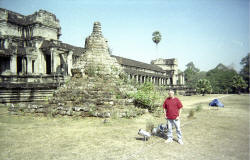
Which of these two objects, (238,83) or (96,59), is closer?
(96,59)

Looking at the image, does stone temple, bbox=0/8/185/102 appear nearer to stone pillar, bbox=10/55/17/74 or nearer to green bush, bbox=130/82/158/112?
stone pillar, bbox=10/55/17/74

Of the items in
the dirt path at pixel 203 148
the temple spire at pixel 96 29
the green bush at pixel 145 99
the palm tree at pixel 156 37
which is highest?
the palm tree at pixel 156 37

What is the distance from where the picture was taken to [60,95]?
11320 mm

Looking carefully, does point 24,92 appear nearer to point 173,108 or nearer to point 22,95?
point 22,95

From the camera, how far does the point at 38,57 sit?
2345 cm

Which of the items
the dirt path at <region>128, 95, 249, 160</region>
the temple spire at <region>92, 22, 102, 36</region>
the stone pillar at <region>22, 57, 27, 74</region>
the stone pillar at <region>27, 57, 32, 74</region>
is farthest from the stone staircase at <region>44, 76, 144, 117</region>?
the stone pillar at <region>22, 57, 27, 74</region>

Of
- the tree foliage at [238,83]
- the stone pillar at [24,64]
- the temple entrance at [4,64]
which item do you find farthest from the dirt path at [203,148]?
the tree foliage at [238,83]

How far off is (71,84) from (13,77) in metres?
8.05

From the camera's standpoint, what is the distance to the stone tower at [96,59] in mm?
11864

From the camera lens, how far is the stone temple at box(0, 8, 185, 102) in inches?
488

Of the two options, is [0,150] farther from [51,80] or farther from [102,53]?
[51,80]

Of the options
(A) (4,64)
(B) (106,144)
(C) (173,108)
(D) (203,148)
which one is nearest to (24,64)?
(A) (4,64)

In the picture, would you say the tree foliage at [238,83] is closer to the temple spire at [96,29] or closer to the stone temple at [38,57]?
the stone temple at [38,57]

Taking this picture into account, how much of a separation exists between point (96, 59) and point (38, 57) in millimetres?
15023
